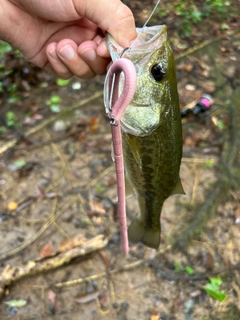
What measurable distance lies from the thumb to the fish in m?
0.04

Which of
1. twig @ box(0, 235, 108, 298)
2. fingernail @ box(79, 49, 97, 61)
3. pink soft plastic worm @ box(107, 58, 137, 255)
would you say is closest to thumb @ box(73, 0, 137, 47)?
fingernail @ box(79, 49, 97, 61)

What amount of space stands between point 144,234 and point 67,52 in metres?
1.26

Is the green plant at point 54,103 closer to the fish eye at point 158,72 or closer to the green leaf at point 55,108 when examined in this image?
the green leaf at point 55,108

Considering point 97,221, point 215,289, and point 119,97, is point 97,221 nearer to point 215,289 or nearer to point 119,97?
point 215,289

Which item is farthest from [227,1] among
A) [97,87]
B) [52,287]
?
[52,287]

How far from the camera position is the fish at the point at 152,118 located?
1587mm

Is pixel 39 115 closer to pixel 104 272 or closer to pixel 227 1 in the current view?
pixel 104 272

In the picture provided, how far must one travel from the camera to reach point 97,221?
10.6ft

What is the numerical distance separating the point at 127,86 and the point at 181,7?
18.0ft

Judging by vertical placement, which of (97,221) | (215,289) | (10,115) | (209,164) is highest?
(10,115)

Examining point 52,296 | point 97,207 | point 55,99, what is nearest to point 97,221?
point 97,207

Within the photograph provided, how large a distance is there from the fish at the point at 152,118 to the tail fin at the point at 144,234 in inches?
16.2

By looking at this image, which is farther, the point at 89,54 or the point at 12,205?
the point at 12,205

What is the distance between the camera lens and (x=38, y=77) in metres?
4.61
